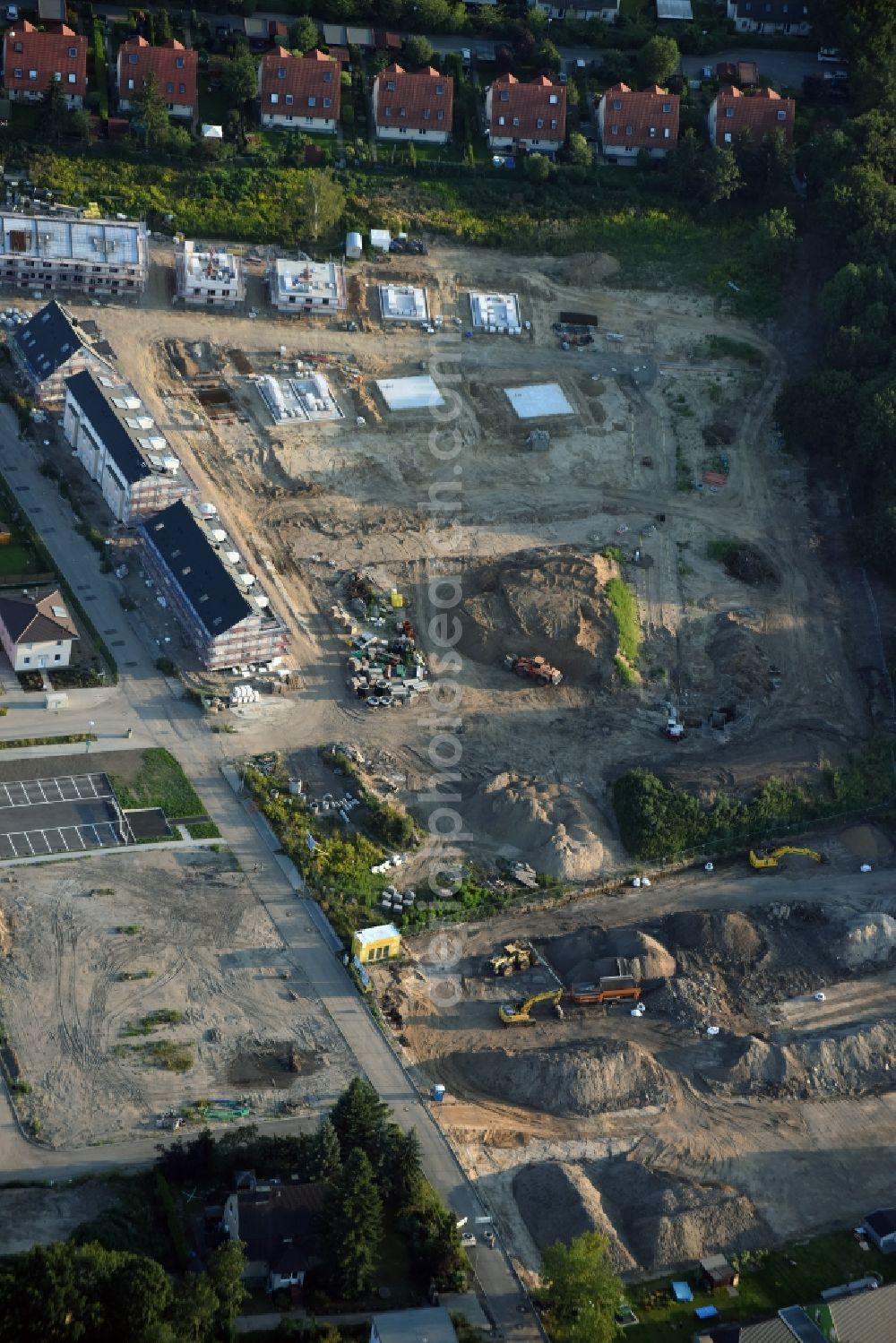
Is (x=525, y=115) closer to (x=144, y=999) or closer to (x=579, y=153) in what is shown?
(x=579, y=153)

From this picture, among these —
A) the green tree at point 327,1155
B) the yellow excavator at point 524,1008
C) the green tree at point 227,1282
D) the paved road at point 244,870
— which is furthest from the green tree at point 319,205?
the green tree at point 227,1282

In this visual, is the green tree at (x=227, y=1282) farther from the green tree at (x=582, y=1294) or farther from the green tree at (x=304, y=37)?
the green tree at (x=304, y=37)

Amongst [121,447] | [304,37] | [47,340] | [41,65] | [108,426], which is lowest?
[121,447]

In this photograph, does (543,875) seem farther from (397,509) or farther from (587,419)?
(587,419)

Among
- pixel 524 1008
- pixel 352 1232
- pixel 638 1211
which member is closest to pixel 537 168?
pixel 524 1008

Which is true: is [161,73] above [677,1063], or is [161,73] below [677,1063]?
above
